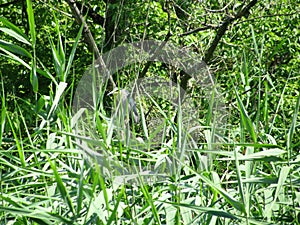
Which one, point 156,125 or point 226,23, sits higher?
point 226,23

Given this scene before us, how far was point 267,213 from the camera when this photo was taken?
1174mm

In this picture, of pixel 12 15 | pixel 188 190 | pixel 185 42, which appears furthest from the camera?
pixel 12 15

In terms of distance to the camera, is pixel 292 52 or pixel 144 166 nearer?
pixel 144 166

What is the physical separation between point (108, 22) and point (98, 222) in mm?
3839

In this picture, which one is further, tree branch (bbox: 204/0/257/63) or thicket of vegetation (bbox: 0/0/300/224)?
tree branch (bbox: 204/0/257/63)

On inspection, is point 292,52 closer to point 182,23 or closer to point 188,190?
point 182,23

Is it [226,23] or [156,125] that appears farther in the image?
[226,23]

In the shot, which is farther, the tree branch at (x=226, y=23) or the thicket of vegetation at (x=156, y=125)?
the tree branch at (x=226, y=23)

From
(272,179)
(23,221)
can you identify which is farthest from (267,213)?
(23,221)

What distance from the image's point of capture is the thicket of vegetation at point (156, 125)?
1177 mm

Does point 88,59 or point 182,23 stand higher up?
point 182,23

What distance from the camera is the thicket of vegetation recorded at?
3.86ft

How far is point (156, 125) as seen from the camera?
9.55 ft

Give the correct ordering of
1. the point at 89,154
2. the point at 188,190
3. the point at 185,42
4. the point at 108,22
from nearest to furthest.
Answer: the point at 89,154 < the point at 188,190 < the point at 185,42 < the point at 108,22
